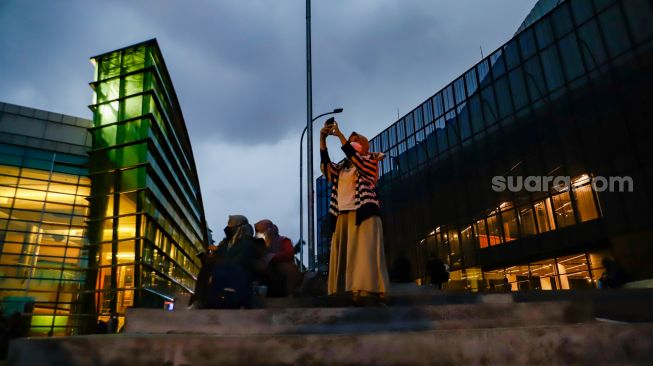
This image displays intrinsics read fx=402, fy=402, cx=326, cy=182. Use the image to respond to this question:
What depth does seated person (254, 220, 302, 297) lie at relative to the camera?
20.5 feet

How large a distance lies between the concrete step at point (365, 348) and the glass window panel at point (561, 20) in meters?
27.2

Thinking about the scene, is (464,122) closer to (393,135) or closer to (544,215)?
(393,135)

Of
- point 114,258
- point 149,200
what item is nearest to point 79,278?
point 114,258

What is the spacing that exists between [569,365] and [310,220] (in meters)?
8.77

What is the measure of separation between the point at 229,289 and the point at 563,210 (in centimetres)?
2415

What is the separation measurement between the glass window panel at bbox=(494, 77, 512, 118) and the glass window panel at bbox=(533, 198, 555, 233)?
6.61 m

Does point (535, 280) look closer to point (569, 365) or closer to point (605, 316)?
point (605, 316)

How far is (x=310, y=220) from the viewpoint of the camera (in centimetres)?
1116

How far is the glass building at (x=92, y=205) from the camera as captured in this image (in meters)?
17.0

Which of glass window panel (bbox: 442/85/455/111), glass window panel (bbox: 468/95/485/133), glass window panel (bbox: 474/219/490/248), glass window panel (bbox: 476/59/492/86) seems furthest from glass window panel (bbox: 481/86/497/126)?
glass window panel (bbox: 474/219/490/248)

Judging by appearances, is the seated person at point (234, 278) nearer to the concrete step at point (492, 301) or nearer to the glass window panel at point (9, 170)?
the concrete step at point (492, 301)

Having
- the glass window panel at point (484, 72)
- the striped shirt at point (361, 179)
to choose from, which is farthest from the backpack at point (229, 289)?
the glass window panel at point (484, 72)

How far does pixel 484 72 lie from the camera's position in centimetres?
3011

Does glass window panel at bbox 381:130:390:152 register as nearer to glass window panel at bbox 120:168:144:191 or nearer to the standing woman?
glass window panel at bbox 120:168:144:191
